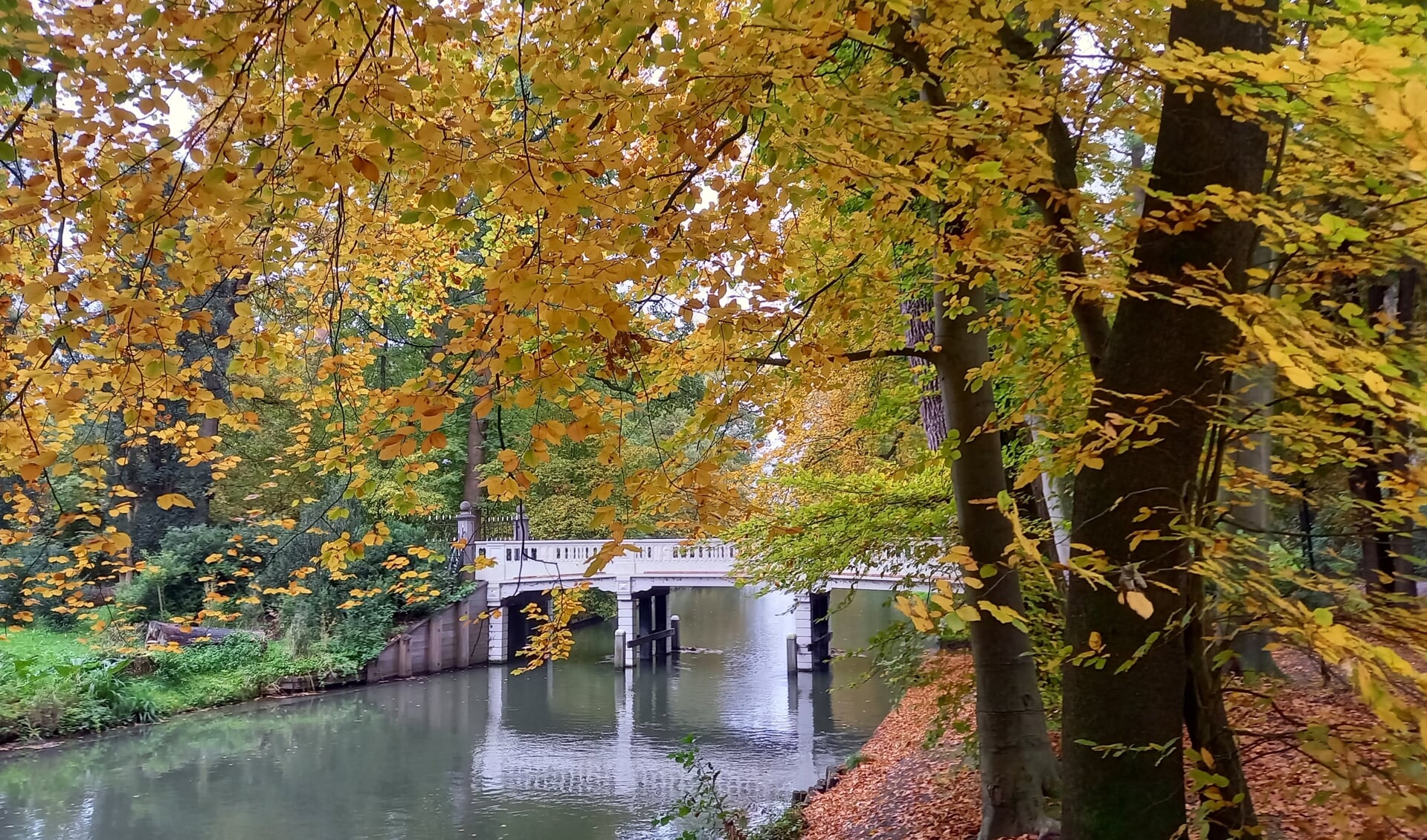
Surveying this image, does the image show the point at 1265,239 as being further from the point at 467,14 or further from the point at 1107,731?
the point at 467,14

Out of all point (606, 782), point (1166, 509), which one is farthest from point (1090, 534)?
point (606, 782)

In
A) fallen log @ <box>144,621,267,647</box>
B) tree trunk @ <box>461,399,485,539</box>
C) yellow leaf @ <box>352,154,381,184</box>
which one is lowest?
fallen log @ <box>144,621,267,647</box>

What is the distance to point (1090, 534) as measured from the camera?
2.43 m

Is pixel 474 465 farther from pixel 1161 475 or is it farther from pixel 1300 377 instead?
pixel 1300 377

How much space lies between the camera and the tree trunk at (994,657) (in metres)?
4.21

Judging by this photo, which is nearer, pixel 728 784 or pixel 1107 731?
pixel 1107 731

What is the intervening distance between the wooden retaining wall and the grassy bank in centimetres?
103

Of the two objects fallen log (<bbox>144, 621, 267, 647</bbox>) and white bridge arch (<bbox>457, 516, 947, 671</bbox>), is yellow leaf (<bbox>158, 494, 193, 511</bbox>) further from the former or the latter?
white bridge arch (<bbox>457, 516, 947, 671</bbox>)

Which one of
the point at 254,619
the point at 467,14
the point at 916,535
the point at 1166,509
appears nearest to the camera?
the point at 1166,509

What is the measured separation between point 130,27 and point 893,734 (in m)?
10.3

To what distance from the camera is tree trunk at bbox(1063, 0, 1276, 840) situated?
225 centimetres

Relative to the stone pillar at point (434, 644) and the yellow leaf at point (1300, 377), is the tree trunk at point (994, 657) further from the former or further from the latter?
the stone pillar at point (434, 644)

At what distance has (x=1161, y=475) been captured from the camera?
7.59 ft

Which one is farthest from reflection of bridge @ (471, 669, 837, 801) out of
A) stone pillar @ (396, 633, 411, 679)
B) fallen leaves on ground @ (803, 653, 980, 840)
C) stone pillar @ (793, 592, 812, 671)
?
stone pillar @ (396, 633, 411, 679)
